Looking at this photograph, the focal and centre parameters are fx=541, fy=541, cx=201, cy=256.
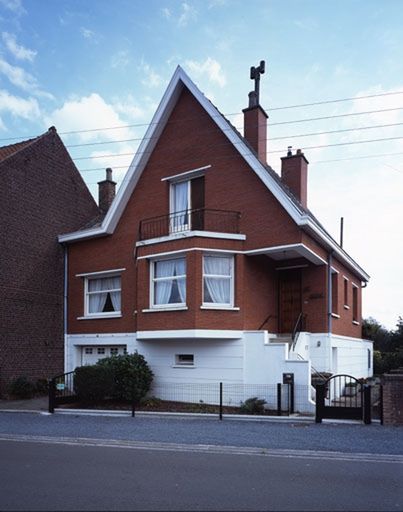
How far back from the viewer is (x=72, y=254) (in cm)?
2269

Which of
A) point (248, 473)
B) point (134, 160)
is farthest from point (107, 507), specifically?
point (134, 160)

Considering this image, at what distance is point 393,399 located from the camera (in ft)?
41.4

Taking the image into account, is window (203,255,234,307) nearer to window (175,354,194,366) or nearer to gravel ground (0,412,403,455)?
window (175,354,194,366)

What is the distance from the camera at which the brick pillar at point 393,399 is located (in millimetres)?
12523

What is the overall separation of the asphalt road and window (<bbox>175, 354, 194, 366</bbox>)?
8.18 m

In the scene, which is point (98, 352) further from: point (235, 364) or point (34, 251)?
point (235, 364)

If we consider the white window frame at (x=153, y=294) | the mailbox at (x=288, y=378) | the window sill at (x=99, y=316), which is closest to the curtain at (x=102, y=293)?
the window sill at (x=99, y=316)

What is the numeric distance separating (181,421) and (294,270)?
794 cm

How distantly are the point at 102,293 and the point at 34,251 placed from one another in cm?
312

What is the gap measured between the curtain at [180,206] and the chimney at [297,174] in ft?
13.1

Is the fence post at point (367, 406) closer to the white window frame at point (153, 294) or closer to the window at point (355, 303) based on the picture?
the white window frame at point (153, 294)

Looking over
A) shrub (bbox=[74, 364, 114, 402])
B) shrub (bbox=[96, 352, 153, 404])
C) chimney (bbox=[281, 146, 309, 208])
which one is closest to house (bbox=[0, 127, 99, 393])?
shrub (bbox=[74, 364, 114, 402])

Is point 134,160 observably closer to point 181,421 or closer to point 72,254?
point 72,254

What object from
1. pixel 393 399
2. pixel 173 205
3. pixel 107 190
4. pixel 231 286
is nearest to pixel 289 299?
pixel 231 286
